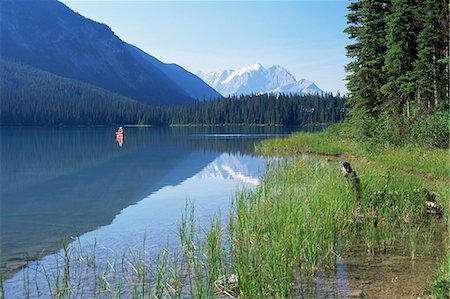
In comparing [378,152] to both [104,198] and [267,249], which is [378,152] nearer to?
[104,198]

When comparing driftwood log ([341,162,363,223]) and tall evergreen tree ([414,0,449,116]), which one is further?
tall evergreen tree ([414,0,449,116])

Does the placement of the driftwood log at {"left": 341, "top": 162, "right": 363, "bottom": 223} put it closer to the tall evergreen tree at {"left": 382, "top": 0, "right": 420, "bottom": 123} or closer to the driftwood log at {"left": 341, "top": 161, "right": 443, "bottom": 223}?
the driftwood log at {"left": 341, "top": 161, "right": 443, "bottom": 223}

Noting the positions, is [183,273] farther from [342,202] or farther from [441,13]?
[441,13]

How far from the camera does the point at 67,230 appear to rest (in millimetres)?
15047

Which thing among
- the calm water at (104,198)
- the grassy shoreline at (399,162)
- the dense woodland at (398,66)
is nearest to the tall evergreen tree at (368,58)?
the dense woodland at (398,66)

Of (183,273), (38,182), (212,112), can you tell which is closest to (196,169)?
(38,182)

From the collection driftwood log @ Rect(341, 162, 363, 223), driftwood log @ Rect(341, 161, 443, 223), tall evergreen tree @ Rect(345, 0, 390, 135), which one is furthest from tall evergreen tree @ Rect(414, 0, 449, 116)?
driftwood log @ Rect(341, 162, 363, 223)

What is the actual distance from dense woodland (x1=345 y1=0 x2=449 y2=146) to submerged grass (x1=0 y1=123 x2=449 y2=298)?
1634cm

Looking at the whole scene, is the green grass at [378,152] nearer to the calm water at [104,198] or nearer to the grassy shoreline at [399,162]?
the grassy shoreline at [399,162]

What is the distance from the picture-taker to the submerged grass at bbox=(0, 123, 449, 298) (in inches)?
311

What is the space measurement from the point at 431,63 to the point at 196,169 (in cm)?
1936

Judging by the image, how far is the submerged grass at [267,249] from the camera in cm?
789

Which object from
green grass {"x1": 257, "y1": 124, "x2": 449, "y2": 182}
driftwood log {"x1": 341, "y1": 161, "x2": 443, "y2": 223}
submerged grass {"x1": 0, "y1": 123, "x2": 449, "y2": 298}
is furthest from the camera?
green grass {"x1": 257, "y1": 124, "x2": 449, "y2": 182}

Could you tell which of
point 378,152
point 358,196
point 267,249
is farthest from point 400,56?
point 267,249
